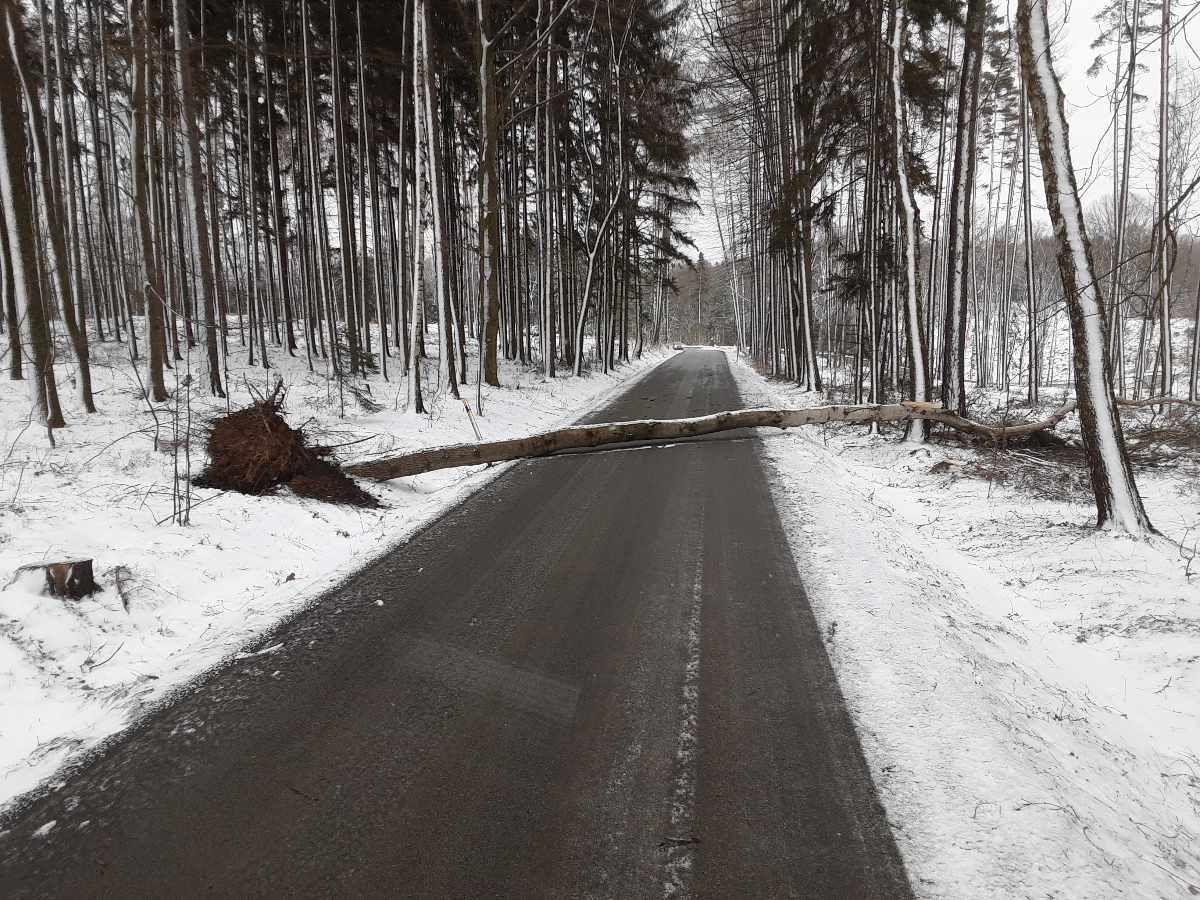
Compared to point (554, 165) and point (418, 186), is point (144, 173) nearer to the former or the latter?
point (418, 186)

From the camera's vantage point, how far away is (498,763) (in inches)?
101

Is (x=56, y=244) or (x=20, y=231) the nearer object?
(x=20, y=231)

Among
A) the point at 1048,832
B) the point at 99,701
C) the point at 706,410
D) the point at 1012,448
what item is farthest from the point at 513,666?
the point at 706,410

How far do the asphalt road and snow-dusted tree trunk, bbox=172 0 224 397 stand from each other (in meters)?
9.20

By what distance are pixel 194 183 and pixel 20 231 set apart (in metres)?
3.57

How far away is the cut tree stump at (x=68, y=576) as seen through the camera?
361 cm

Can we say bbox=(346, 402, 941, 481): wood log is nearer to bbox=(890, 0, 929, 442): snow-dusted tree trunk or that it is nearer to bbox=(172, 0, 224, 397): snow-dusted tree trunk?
bbox=(890, 0, 929, 442): snow-dusted tree trunk

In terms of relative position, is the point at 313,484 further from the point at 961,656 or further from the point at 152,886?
the point at 961,656

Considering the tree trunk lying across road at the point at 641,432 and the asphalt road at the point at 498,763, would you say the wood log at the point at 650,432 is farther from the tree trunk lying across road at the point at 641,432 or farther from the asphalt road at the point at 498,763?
the asphalt road at the point at 498,763

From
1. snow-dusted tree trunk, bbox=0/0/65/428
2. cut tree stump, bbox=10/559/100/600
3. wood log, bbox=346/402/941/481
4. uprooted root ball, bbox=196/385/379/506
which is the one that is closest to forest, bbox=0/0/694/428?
snow-dusted tree trunk, bbox=0/0/65/428

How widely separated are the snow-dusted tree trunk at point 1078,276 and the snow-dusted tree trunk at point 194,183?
461 inches

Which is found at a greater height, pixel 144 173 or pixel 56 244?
pixel 144 173

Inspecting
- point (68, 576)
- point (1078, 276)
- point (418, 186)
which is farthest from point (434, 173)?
point (1078, 276)

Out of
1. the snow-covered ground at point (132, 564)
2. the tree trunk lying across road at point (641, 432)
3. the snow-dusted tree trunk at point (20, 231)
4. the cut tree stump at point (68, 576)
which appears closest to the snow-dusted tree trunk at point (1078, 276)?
the tree trunk lying across road at point (641, 432)
